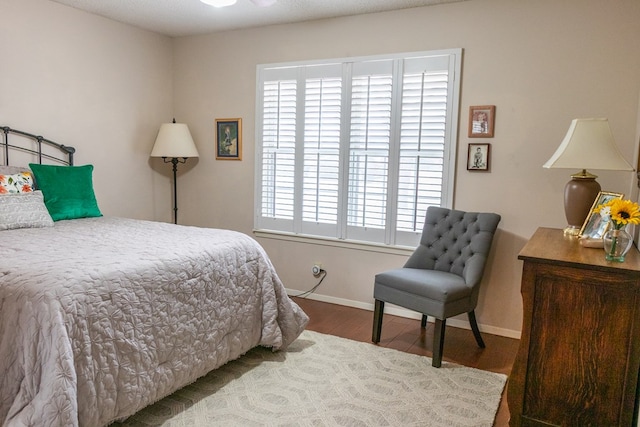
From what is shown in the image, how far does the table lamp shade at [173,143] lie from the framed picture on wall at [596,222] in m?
3.37

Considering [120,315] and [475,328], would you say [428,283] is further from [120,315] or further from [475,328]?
[120,315]

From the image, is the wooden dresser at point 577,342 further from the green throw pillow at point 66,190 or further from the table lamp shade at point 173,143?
the table lamp shade at point 173,143

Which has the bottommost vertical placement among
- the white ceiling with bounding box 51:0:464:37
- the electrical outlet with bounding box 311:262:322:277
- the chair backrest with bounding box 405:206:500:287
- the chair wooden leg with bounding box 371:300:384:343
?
the chair wooden leg with bounding box 371:300:384:343

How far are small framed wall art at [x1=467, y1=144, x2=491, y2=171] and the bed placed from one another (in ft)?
5.55

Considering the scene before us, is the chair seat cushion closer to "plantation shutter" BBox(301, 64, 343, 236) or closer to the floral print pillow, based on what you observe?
"plantation shutter" BBox(301, 64, 343, 236)

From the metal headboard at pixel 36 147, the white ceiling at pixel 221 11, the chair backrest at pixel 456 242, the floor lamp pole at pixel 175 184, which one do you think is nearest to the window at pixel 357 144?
the chair backrest at pixel 456 242

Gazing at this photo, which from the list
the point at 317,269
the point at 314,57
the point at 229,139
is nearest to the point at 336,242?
the point at 317,269

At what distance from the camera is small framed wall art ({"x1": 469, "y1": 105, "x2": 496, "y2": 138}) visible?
353 cm

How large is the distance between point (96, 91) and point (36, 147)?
0.73m

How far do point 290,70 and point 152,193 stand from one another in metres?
1.85

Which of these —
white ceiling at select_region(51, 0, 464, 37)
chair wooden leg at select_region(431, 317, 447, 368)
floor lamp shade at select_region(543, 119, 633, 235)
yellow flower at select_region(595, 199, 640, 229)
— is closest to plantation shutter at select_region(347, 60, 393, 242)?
white ceiling at select_region(51, 0, 464, 37)

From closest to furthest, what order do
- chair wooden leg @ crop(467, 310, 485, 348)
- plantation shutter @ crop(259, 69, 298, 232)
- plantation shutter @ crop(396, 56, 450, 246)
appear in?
1. chair wooden leg @ crop(467, 310, 485, 348)
2. plantation shutter @ crop(396, 56, 450, 246)
3. plantation shutter @ crop(259, 69, 298, 232)

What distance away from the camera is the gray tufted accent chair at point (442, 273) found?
9.91ft

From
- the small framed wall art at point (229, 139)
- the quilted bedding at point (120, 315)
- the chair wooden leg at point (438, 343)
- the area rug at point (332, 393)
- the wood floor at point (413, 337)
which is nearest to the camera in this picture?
the quilted bedding at point (120, 315)
